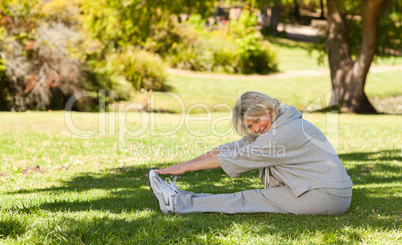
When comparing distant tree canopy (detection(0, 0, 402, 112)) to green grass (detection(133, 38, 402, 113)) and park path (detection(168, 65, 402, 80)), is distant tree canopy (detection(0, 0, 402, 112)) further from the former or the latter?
park path (detection(168, 65, 402, 80))

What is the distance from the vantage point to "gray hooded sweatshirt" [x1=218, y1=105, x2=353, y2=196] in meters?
4.03

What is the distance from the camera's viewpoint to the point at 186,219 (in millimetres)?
3965

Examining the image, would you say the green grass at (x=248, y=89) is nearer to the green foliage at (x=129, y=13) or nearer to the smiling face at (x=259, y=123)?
the green foliage at (x=129, y=13)

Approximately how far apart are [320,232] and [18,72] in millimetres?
13717

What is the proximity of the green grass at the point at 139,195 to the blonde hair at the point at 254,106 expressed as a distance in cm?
99

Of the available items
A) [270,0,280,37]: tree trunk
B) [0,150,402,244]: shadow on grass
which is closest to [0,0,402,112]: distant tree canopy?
[0,150,402,244]: shadow on grass

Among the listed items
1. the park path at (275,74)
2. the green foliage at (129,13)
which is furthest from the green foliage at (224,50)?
the green foliage at (129,13)

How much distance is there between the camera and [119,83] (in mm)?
17578

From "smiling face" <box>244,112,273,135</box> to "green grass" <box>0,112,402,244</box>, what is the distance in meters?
0.86

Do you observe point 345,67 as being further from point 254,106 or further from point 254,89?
point 254,106

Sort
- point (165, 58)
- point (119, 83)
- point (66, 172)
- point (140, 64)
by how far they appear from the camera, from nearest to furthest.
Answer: point (66, 172)
point (119, 83)
point (140, 64)
point (165, 58)

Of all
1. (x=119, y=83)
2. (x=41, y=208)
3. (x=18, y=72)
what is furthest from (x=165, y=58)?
(x=41, y=208)

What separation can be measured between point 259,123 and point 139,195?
1.82 m

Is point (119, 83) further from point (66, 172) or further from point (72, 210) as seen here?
point (72, 210)
